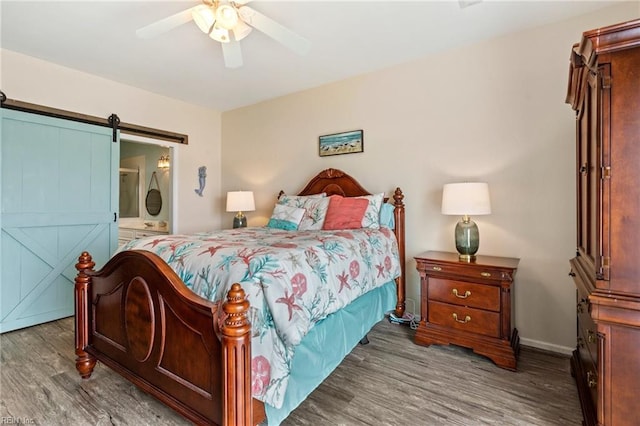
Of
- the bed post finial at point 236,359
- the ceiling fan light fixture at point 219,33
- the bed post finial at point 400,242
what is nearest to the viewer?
the bed post finial at point 236,359

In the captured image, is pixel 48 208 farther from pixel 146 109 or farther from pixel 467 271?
pixel 467 271

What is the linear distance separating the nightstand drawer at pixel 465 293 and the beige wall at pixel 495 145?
0.53 meters

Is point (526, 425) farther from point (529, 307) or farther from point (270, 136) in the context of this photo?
point (270, 136)

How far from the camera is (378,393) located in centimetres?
187

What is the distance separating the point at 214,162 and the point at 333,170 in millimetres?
2170

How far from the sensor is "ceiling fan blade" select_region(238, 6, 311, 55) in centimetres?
198

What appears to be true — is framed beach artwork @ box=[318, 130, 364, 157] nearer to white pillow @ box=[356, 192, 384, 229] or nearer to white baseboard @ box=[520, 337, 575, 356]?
white pillow @ box=[356, 192, 384, 229]

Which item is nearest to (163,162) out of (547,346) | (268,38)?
(268,38)

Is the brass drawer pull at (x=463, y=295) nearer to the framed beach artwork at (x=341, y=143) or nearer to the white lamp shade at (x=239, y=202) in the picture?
the framed beach artwork at (x=341, y=143)

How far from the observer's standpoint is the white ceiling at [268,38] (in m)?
2.26

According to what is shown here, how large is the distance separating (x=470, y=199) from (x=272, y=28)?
1869mm

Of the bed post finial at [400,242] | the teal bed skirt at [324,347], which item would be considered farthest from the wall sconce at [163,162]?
the teal bed skirt at [324,347]

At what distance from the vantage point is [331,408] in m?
1.73

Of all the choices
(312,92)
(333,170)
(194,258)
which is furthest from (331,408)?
(312,92)
